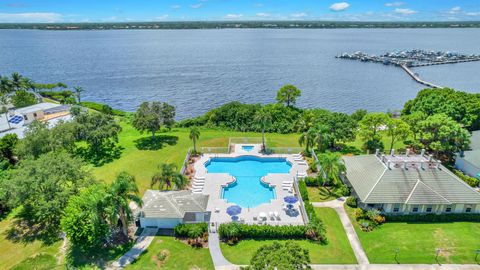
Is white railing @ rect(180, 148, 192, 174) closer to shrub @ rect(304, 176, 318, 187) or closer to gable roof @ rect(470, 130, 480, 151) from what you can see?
shrub @ rect(304, 176, 318, 187)

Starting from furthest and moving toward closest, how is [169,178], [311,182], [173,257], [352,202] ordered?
[311,182]
[169,178]
[352,202]
[173,257]

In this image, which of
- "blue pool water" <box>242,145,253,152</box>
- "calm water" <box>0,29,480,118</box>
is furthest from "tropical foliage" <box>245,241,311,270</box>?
"calm water" <box>0,29,480,118</box>

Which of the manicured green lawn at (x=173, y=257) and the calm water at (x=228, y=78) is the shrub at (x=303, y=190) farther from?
the calm water at (x=228, y=78)

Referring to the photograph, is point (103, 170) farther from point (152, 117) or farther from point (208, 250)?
point (208, 250)

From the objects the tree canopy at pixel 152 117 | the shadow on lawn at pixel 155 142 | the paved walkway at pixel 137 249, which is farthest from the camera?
the shadow on lawn at pixel 155 142

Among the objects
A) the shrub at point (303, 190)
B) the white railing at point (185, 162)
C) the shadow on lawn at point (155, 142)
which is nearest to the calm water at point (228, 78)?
the shadow on lawn at point (155, 142)

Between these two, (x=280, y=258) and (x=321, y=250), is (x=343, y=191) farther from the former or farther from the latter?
(x=280, y=258)

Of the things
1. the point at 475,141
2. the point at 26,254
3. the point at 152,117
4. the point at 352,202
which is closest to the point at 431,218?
the point at 352,202
